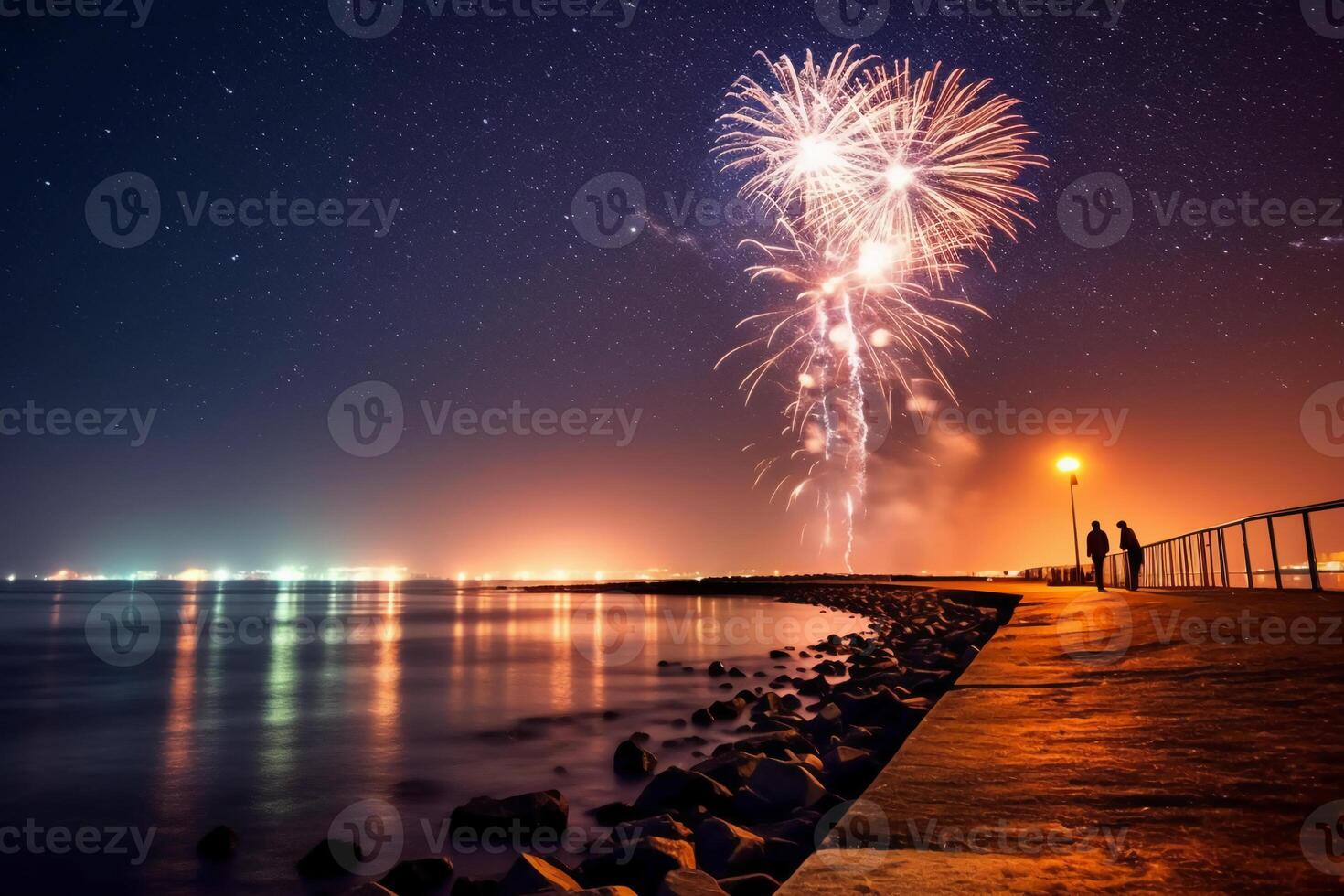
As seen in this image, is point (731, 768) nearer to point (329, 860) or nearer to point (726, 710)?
point (329, 860)

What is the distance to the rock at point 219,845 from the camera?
589cm

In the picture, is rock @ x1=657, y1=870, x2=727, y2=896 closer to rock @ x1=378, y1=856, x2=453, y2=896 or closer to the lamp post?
rock @ x1=378, y1=856, x2=453, y2=896

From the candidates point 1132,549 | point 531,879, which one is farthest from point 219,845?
point 1132,549

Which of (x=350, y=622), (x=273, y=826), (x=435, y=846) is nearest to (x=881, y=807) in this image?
(x=435, y=846)

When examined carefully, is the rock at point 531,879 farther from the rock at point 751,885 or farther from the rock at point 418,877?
the rock at point 418,877

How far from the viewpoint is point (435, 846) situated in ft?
18.8

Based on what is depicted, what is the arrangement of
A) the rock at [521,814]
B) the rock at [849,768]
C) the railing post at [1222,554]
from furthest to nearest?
the railing post at [1222,554]
the rock at [521,814]
the rock at [849,768]

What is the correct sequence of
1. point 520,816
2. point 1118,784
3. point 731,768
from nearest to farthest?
point 1118,784, point 520,816, point 731,768

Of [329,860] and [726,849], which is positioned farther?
[329,860]

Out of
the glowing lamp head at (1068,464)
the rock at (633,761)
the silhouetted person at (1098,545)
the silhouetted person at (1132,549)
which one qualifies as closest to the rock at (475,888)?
the rock at (633,761)

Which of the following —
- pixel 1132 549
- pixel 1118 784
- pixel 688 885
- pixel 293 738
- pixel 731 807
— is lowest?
pixel 293 738

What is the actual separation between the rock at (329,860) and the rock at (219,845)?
0.85m

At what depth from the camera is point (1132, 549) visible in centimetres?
1836

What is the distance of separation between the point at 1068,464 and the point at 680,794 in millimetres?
25210
